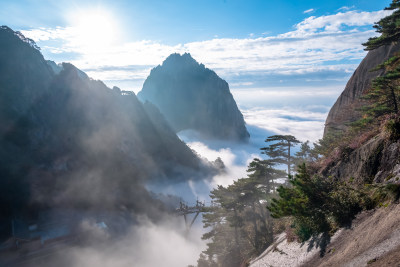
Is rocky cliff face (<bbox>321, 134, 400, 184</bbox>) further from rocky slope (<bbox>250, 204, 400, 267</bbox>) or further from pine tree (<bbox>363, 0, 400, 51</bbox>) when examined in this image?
pine tree (<bbox>363, 0, 400, 51</bbox>)

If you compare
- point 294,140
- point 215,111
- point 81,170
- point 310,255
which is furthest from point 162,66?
point 310,255

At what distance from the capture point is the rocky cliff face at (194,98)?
168m

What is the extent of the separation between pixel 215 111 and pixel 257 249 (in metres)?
152

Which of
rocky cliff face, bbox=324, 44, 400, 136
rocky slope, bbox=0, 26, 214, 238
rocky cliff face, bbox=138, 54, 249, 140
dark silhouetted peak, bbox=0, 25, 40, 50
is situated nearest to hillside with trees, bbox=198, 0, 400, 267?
rocky cliff face, bbox=324, 44, 400, 136

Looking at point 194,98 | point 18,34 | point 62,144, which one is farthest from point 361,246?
point 194,98

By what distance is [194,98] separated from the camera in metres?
170

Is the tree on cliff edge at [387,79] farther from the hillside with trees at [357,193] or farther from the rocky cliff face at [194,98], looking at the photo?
the rocky cliff face at [194,98]

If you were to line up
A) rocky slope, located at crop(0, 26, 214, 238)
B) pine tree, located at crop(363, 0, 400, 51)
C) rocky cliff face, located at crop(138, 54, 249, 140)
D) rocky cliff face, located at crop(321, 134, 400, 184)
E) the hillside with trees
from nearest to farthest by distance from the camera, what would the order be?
the hillside with trees
rocky cliff face, located at crop(321, 134, 400, 184)
pine tree, located at crop(363, 0, 400, 51)
rocky slope, located at crop(0, 26, 214, 238)
rocky cliff face, located at crop(138, 54, 249, 140)

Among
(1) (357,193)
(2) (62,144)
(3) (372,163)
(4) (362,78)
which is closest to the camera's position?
(1) (357,193)

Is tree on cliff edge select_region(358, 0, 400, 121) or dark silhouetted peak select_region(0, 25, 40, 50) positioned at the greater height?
dark silhouetted peak select_region(0, 25, 40, 50)

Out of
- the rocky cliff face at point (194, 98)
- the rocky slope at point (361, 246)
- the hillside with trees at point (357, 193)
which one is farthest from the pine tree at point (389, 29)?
the rocky cliff face at point (194, 98)

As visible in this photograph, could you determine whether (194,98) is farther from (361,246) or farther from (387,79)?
(361,246)

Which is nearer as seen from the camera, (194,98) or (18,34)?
(18,34)

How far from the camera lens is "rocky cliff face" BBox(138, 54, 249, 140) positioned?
168m
